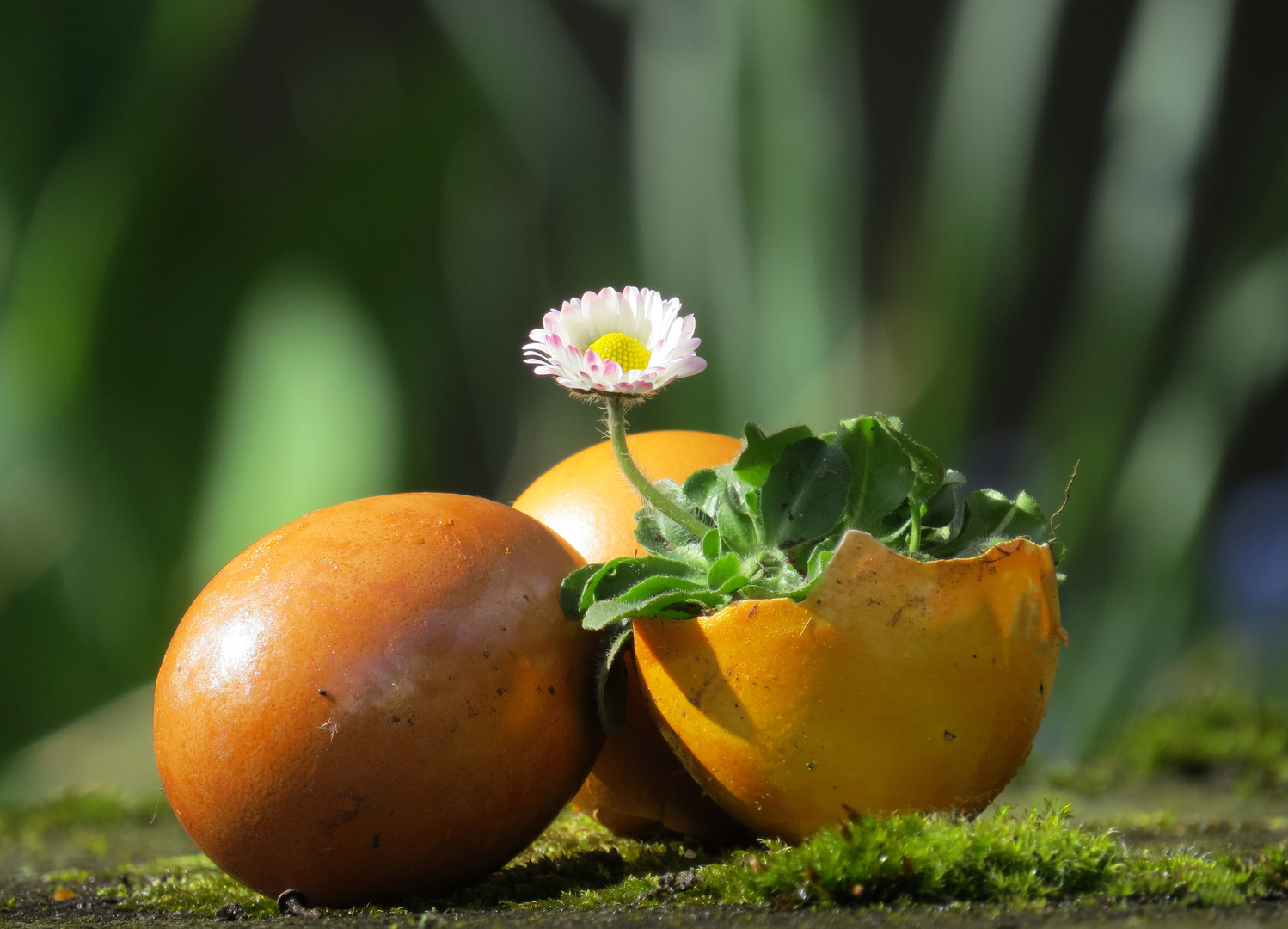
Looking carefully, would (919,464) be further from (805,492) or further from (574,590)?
(574,590)

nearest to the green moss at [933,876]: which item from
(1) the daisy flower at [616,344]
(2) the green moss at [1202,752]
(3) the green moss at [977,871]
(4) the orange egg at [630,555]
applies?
(3) the green moss at [977,871]

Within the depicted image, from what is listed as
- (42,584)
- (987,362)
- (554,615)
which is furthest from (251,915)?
(987,362)

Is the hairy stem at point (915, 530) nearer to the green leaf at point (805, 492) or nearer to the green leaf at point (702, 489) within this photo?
the green leaf at point (805, 492)

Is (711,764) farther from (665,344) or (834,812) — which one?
(665,344)

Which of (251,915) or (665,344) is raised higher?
(665,344)

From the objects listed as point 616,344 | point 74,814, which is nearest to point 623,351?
point 616,344
